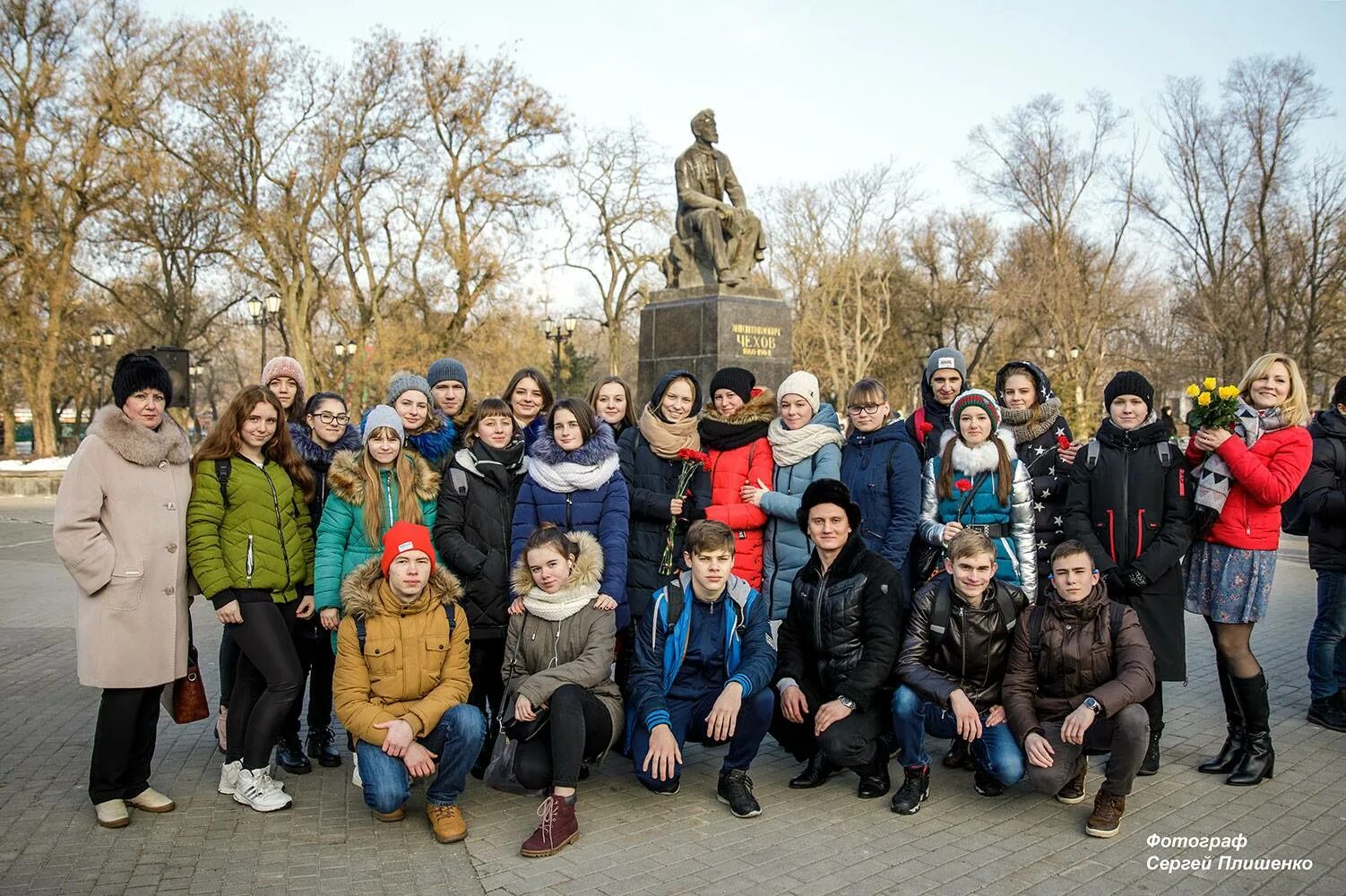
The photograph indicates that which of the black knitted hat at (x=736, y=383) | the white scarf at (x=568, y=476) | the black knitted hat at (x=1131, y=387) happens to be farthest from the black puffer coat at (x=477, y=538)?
the black knitted hat at (x=1131, y=387)

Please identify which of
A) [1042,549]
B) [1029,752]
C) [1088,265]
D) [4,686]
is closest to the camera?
[1029,752]

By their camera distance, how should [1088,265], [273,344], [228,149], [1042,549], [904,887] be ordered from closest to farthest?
[904,887] < [1042,549] < [228,149] < [1088,265] < [273,344]

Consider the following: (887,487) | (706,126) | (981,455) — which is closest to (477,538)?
(887,487)

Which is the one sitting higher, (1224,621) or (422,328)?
(422,328)

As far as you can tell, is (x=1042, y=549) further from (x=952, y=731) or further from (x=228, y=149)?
(x=228, y=149)

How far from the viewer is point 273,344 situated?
51094mm

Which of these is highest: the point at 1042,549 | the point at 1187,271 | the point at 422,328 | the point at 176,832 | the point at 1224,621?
the point at 1187,271

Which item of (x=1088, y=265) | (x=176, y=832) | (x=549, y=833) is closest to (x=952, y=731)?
(x=549, y=833)

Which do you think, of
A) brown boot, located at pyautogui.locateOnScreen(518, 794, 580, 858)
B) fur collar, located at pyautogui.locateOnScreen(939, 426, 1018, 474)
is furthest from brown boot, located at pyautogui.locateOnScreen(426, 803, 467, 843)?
fur collar, located at pyautogui.locateOnScreen(939, 426, 1018, 474)

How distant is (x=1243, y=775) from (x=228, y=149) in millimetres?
29423

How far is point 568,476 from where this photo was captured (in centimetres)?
474

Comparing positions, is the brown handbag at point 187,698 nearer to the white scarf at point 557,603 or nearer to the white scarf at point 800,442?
the white scarf at point 557,603

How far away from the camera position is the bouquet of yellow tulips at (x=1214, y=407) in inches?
184

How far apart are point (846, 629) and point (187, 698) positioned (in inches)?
116
